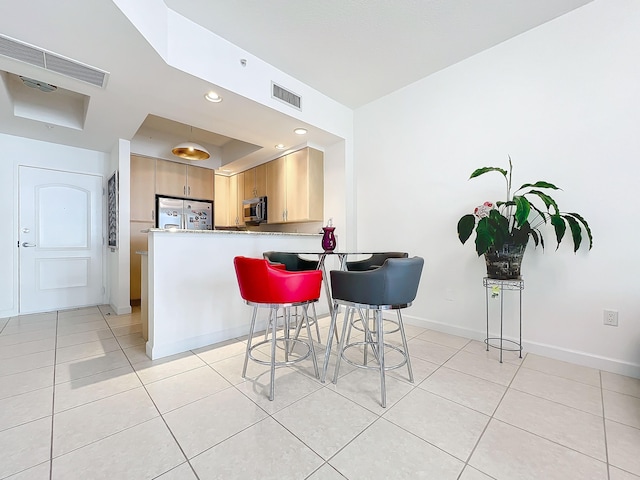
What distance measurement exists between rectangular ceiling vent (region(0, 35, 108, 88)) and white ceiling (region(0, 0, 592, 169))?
0.20 feet

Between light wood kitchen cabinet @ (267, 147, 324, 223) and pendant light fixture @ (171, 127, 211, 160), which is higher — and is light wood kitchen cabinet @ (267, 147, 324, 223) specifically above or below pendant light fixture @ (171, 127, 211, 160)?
below

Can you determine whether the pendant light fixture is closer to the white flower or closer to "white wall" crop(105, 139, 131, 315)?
"white wall" crop(105, 139, 131, 315)

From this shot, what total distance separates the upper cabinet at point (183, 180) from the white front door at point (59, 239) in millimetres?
872

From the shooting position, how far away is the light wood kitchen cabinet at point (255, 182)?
4.62 meters

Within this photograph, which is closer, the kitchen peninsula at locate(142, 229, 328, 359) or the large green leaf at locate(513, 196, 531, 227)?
the large green leaf at locate(513, 196, 531, 227)

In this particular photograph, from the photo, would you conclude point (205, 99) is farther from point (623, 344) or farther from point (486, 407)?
point (623, 344)

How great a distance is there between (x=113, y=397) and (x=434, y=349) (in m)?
2.50

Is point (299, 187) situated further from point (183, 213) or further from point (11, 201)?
point (11, 201)

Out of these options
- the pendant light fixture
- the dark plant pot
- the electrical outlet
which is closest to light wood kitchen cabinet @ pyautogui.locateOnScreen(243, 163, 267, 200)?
the pendant light fixture

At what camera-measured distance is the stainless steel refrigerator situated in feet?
15.2

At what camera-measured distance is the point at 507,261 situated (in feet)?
7.41

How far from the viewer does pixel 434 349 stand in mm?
2518

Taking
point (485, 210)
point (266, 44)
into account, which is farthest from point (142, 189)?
point (485, 210)

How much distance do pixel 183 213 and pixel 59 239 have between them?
5.54ft
